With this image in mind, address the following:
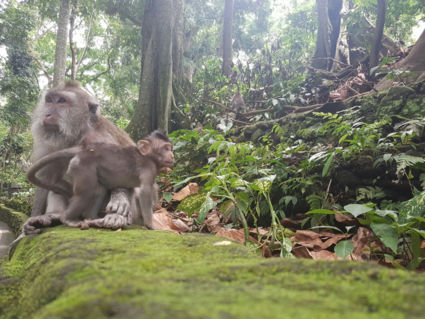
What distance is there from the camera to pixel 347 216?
9.47 feet

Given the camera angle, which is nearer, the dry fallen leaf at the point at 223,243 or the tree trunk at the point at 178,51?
the dry fallen leaf at the point at 223,243

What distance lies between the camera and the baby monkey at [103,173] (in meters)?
2.65

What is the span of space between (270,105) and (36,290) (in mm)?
6320

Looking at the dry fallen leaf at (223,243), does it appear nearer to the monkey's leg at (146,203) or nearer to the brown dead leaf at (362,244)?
the brown dead leaf at (362,244)

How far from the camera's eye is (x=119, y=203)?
2867 millimetres

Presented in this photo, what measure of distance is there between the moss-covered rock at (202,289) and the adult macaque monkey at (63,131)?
1.58m

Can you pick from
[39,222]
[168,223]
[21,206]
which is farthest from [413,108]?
[21,206]

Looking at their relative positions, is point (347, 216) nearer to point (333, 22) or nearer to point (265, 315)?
point (265, 315)

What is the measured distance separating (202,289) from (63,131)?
2458mm

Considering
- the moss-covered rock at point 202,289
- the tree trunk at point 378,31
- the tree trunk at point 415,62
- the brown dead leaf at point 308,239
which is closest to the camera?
the moss-covered rock at point 202,289

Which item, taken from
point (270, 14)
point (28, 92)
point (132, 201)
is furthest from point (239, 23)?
point (132, 201)

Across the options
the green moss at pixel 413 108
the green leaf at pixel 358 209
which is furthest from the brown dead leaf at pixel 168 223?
the green moss at pixel 413 108

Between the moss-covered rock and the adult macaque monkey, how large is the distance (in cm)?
158

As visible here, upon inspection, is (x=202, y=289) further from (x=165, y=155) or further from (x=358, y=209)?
(x=165, y=155)
